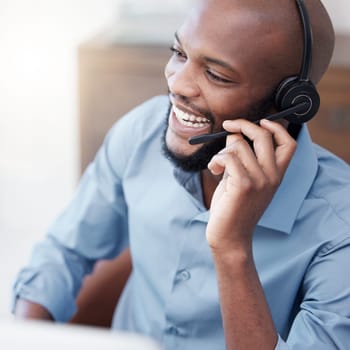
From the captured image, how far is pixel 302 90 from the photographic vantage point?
0.97 m

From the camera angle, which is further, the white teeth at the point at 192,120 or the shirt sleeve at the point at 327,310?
the white teeth at the point at 192,120

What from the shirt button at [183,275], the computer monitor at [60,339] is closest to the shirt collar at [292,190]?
the shirt button at [183,275]

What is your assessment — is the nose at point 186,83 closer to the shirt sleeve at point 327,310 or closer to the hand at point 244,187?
the hand at point 244,187

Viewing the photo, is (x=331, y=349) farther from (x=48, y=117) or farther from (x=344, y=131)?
(x=48, y=117)

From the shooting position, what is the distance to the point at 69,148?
262 cm

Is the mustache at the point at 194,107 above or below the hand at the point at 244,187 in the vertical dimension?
above

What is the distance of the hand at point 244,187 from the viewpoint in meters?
0.91

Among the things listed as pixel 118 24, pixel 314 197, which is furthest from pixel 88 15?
pixel 314 197

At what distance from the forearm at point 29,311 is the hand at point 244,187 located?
0.43 m

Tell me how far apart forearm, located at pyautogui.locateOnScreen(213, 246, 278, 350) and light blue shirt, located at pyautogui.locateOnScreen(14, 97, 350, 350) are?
30 mm

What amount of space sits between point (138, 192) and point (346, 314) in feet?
1.49

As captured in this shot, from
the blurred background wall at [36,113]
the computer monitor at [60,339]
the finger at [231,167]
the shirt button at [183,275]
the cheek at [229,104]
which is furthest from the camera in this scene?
the blurred background wall at [36,113]

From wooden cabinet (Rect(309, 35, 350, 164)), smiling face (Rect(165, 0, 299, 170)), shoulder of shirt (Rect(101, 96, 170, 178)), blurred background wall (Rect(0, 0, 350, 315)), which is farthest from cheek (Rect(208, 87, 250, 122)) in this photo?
blurred background wall (Rect(0, 0, 350, 315))

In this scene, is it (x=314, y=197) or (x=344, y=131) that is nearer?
(x=314, y=197)
